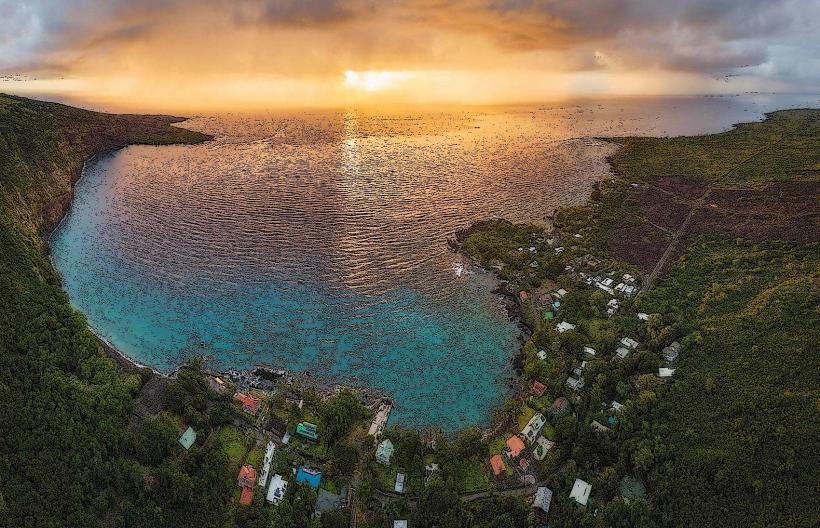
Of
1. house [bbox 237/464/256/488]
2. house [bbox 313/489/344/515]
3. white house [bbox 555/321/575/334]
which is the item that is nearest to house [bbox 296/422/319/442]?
house [bbox 237/464/256/488]

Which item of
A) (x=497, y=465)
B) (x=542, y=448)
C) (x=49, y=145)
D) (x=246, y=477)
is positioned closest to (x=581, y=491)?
(x=542, y=448)

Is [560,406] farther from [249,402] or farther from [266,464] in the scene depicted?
[249,402]

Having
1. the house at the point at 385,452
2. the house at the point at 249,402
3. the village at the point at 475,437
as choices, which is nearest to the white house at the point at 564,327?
the village at the point at 475,437

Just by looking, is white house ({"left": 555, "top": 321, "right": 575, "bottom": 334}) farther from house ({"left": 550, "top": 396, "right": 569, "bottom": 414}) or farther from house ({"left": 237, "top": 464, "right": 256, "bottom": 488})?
house ({"left": 237, "top": 464, "right": 256, "bottom": 488})

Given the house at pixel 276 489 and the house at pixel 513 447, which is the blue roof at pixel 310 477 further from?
the house at pixel 513 447

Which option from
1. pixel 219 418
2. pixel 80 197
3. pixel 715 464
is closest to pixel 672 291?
pixel 715 464
